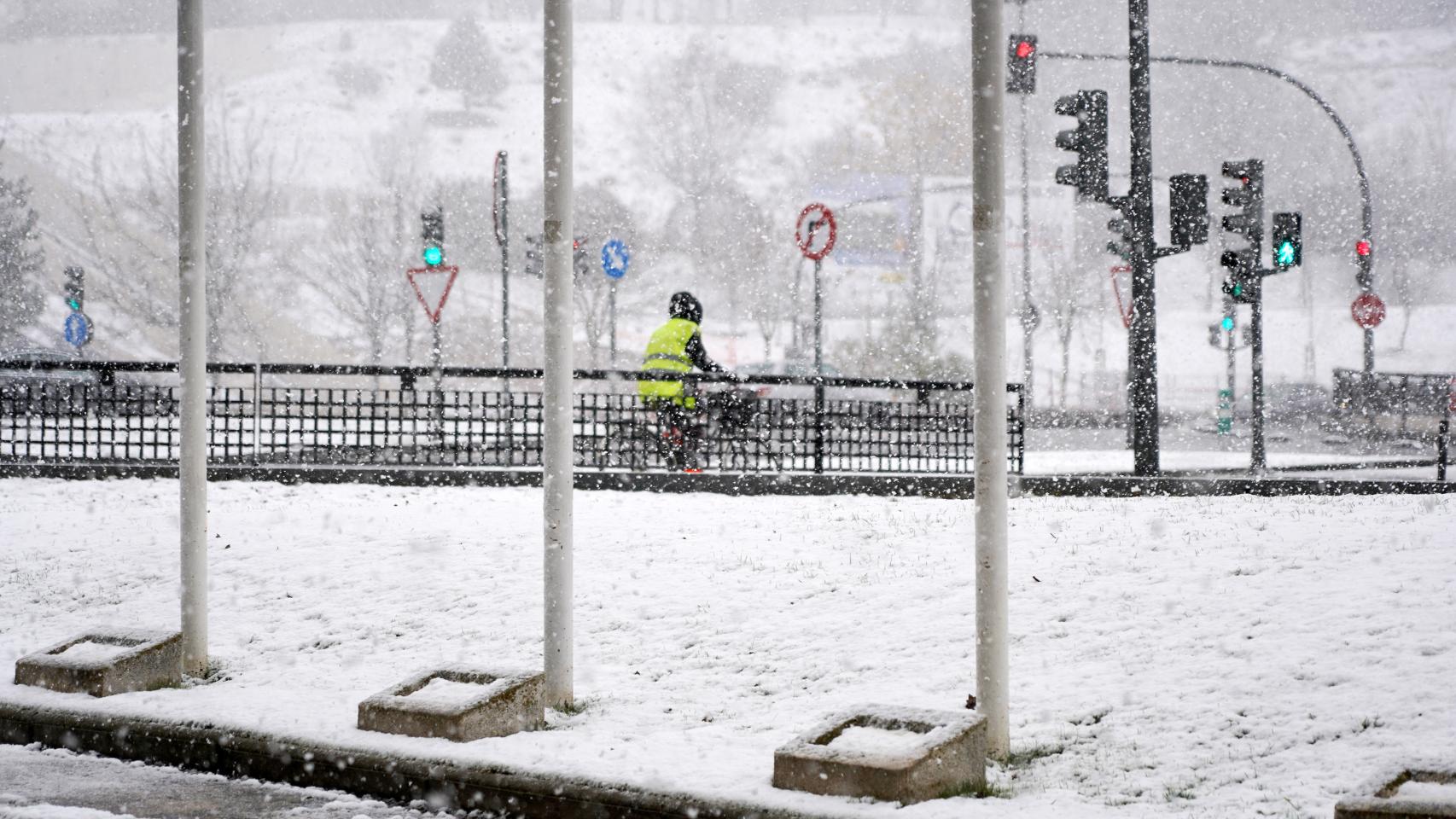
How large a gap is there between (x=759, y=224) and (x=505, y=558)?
50365 millimetres

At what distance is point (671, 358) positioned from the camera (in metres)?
13.8

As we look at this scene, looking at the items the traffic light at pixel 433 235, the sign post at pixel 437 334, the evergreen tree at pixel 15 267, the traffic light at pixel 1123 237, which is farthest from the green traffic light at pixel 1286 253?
the evergreen tree at pixel 15 267

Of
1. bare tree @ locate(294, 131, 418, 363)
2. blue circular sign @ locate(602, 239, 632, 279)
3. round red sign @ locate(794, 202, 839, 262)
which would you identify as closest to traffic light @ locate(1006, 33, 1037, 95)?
round red sign @ locate(794, 202, 839, 262)

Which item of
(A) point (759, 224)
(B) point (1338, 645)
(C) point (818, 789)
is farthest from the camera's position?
(A) point (759, 224)

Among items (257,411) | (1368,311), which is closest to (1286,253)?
→ (1368,311)

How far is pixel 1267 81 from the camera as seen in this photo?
73312 mm

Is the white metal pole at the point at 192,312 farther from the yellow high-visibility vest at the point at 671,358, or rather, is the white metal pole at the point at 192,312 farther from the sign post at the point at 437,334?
the yellow high-visibility vest at the point at 671,358

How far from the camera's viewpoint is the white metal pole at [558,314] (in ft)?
20.5

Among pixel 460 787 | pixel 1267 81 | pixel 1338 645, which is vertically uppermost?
pixel 1267 81

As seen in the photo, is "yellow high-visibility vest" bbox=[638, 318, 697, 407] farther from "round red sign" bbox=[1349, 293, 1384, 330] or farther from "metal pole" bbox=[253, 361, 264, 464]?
"round red sign" bbox=[1349, 293, 1384, 330]

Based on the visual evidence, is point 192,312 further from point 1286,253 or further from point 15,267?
point 15,267

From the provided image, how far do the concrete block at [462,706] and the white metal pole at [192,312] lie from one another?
1623 millimetres

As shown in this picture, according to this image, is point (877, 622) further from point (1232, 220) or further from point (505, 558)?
point (1232, 220)

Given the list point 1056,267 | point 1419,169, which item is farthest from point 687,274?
point 1419,169
